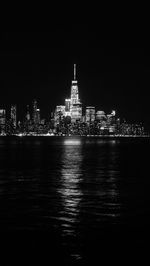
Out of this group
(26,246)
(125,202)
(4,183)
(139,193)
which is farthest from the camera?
(4,183)

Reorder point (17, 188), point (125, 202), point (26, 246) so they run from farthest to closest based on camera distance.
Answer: point (17, 188) < point (125, 202) < point (26, 246)

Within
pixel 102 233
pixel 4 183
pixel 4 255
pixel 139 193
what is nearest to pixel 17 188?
pixel 4 183

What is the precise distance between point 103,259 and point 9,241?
417 centimetres

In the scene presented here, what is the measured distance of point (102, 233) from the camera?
20.2 m

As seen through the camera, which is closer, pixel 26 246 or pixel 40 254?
pixel 40 254

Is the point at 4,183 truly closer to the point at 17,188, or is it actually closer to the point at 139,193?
the point at 17,188

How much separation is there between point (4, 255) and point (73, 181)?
1026 inches

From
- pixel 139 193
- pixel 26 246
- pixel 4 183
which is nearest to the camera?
pixel 26 246

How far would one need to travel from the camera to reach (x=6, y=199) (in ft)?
101

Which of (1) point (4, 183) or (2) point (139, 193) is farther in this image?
(1) point (4, 183)

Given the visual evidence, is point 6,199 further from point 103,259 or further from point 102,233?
point 103,259

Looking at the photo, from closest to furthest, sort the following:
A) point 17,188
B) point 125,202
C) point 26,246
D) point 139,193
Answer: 1. point 26,246
2. point 125,202
3. point 139,193
4. point 17,188

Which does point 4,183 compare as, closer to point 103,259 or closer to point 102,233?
point 102,233

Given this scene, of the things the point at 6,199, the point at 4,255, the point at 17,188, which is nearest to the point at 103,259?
the point at 4,255
